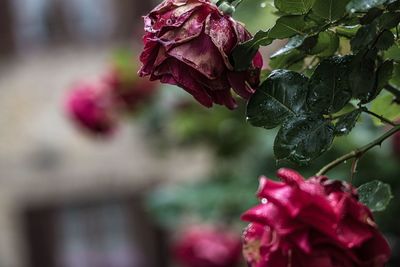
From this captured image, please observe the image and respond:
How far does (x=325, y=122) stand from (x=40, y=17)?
4.88 m

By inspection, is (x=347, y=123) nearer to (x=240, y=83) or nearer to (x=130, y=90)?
(x=240, y=83)

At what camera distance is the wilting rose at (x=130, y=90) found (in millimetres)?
2611

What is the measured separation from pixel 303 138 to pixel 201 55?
11 cm

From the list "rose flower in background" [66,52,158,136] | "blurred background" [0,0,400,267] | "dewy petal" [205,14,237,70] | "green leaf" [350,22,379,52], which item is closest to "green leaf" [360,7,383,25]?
"green leaf" [350,22,379,52]

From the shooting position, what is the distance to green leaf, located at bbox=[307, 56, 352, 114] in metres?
0.80

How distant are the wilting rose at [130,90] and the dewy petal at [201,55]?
184 centimetres

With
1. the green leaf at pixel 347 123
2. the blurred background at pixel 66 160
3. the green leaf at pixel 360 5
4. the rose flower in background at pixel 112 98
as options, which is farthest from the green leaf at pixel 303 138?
the blurred background at pixel 66 160

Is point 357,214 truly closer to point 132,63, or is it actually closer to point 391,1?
point 391,1

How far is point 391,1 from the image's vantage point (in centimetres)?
76

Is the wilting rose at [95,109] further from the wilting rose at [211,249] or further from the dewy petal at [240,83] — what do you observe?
the dewy petal at [240,83]

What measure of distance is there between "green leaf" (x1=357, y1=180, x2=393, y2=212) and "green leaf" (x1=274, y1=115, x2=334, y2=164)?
0.06 metres

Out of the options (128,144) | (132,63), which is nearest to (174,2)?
(132,63)

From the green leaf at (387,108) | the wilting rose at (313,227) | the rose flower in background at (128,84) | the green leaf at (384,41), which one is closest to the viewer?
the wilting rose at (313,227)

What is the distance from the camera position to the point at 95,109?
2654 mm
